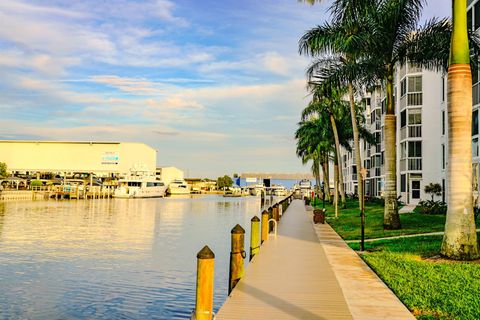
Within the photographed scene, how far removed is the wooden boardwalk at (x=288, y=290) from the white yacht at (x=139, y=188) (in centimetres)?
11061

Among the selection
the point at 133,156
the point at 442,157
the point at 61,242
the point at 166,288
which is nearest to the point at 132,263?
the point at 166,288

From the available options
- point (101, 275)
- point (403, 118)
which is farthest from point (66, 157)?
point (101, 275)

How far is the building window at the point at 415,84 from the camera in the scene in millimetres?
45000

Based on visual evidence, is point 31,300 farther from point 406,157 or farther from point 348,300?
point 406,157

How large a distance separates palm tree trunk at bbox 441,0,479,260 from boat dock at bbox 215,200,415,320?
289cm

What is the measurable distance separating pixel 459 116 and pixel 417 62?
11072 millimetres

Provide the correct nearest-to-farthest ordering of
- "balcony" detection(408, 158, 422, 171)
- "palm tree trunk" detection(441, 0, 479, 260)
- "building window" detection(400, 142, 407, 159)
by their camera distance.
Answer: "palm tree trunk" detection(441, 0, 479, 260) < "balcony" detection(408, 158, 422, 171) < "building window" detection(400, 142, 407, 159)

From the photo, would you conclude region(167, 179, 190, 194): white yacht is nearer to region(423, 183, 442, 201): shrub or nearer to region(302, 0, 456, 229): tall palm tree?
region(423, 183, 442, 201): shrub

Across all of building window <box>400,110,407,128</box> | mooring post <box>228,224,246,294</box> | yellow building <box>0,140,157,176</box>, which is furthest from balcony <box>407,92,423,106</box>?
yellow building <box>0,140,157,176</box>

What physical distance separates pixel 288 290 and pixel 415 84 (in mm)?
38412

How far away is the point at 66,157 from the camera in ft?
488

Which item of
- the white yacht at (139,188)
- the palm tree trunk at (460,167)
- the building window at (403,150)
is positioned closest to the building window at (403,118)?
the building window at (403,150)

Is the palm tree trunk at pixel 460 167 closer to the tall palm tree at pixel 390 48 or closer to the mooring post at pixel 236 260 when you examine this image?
the mooring post at pixel 236 260

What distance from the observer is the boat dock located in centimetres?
891
